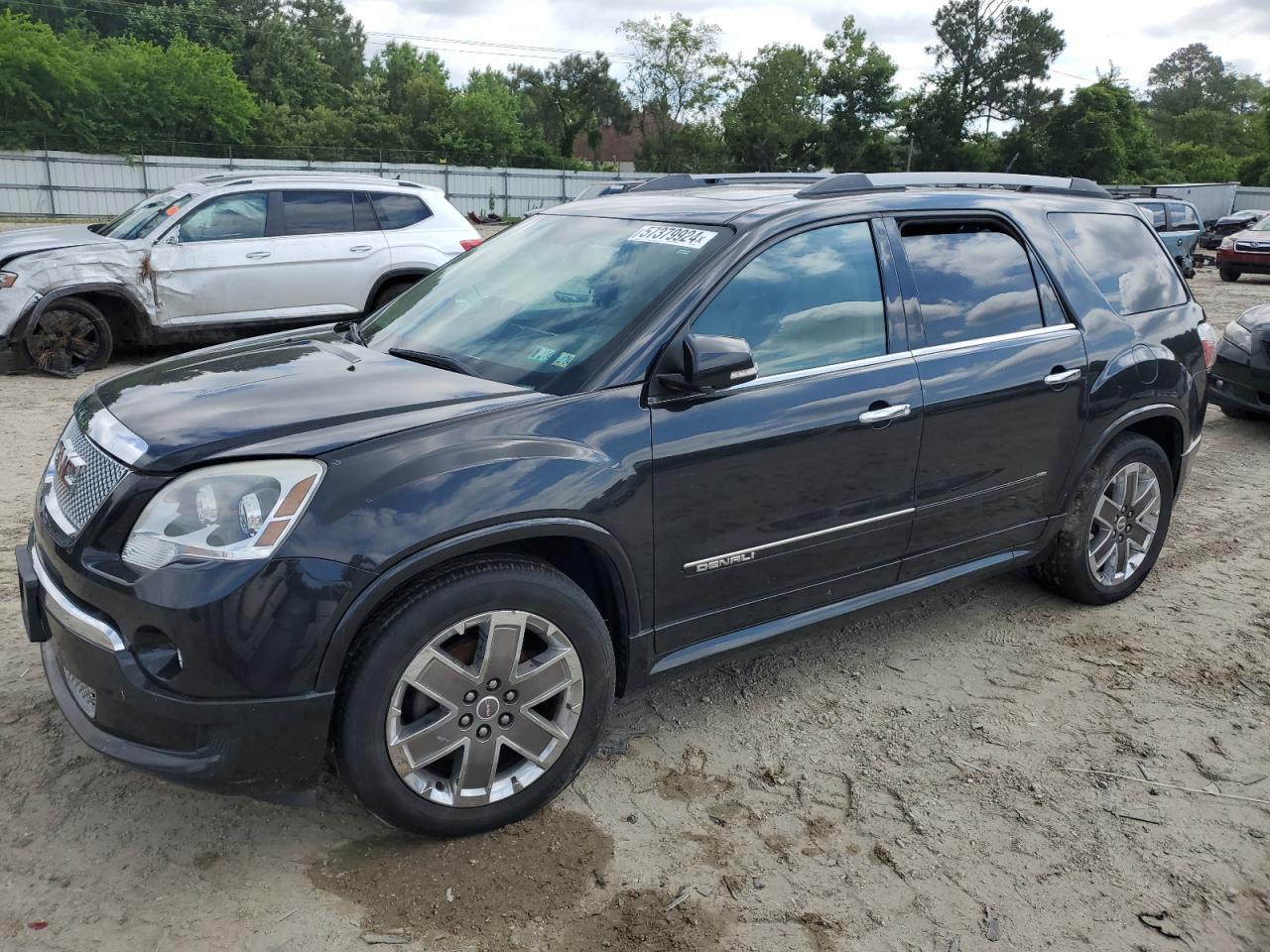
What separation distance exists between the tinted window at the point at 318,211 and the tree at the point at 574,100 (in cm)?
6208

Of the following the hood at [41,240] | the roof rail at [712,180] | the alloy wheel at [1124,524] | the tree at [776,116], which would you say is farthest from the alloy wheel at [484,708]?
the tree at [776,116]

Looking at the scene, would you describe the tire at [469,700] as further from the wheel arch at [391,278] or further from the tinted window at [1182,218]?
the tinted window at [1182,218]

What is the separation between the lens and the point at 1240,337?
8430 millimetres

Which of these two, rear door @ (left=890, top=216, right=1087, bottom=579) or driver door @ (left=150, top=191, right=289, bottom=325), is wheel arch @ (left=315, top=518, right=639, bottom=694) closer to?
rear door @ (left=890, top=216, right=1087, bottom=579)

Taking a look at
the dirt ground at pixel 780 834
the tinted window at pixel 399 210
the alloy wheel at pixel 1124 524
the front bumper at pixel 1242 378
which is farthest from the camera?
the tinted window at pixel 399 210

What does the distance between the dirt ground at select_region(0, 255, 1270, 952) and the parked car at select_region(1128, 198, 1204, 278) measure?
68.8 feet

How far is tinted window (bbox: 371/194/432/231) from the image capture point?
1020 cm

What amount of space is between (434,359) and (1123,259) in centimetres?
317

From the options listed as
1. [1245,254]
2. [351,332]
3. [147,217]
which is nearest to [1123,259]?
[351,332]

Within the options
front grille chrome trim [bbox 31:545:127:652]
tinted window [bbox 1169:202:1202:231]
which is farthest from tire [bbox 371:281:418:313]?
tinted window [bbox 1169:202:1202:231]

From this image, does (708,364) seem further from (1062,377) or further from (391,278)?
(391,278)

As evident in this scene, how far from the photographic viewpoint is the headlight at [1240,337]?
8344 millimetres

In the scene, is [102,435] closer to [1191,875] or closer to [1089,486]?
[1191,875]

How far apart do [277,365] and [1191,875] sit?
3.21 m
